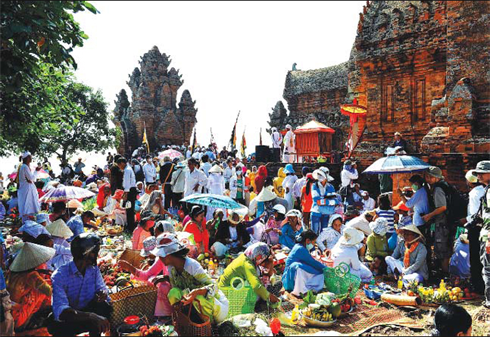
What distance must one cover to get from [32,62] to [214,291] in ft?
11.4

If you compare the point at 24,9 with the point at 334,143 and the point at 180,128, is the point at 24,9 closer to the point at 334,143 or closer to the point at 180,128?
the point at 334,143

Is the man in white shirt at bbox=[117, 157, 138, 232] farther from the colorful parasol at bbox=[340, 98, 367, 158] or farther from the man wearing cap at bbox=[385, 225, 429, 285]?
the colorful parasol at bbox=[340, 98, 367, 158]

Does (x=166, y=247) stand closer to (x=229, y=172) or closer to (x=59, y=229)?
(x=59, y=229)

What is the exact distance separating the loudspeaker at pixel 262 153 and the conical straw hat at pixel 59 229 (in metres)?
12.9

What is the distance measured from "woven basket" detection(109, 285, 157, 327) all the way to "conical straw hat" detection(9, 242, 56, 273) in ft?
3.06

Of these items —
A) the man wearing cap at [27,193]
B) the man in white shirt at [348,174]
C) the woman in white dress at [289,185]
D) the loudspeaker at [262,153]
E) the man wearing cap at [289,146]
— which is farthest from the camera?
the loudspeaker at [262,153]

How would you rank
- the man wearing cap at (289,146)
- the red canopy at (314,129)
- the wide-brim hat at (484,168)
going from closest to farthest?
the wide-brim hat at (484,168) → the man wearing cap at (289,146) → the red canopy at (314,129)

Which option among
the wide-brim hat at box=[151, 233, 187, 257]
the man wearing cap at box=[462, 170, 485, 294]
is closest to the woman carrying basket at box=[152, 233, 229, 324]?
the wide-brim hat at box=[151, 233, 187, 257]

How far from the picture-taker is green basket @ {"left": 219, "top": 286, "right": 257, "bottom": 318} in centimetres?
484

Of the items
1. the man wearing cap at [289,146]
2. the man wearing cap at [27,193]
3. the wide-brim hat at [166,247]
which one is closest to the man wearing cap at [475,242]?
the wide-brim hat at [166,247]

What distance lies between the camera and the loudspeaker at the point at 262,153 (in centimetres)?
1833

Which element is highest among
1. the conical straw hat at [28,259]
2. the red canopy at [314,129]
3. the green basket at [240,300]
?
the red canopy at [314,129]

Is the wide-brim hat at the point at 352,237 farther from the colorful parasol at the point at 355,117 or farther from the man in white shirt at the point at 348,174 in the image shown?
the colorful parasol at the point at 355,117

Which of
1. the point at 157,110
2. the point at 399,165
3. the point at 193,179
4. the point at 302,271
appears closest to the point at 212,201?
the point at 193,179
